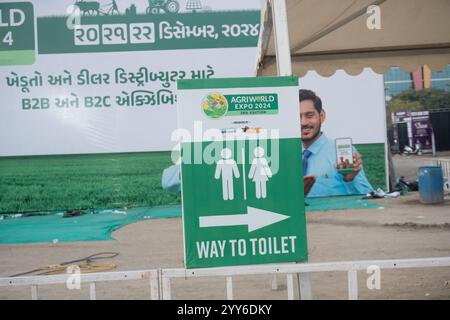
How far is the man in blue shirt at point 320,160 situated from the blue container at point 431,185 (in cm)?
118

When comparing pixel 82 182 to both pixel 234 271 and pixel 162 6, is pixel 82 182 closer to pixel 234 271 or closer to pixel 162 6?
pixel 162 6

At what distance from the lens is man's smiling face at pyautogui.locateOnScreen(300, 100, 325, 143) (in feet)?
36.4

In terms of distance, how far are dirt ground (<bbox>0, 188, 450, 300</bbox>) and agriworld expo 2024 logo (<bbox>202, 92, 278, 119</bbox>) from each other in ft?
7.99

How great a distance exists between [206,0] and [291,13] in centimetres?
645

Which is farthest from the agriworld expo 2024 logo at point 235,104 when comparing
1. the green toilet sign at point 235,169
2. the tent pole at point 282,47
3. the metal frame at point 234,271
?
the metal frame at point 234,271

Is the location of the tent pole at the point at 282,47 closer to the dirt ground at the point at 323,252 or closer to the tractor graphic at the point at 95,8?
the dirt ground at the point at 323,252

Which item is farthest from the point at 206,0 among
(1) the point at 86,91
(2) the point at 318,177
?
(2) the point at 318,177

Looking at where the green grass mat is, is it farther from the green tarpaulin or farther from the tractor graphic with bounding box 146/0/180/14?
the tractor graphic with bounding box 146/0/180/14

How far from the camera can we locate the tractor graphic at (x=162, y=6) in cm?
1052

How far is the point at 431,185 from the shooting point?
33.8ft

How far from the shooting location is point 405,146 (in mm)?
28953

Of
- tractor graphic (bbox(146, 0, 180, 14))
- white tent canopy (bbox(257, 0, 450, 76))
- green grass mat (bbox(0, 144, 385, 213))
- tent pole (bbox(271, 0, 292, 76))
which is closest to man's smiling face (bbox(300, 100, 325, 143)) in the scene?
green grass mat (bbox(0, 144, 385, 213))

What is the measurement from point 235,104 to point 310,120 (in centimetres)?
879

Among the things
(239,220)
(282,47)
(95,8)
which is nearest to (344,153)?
(95,8)
